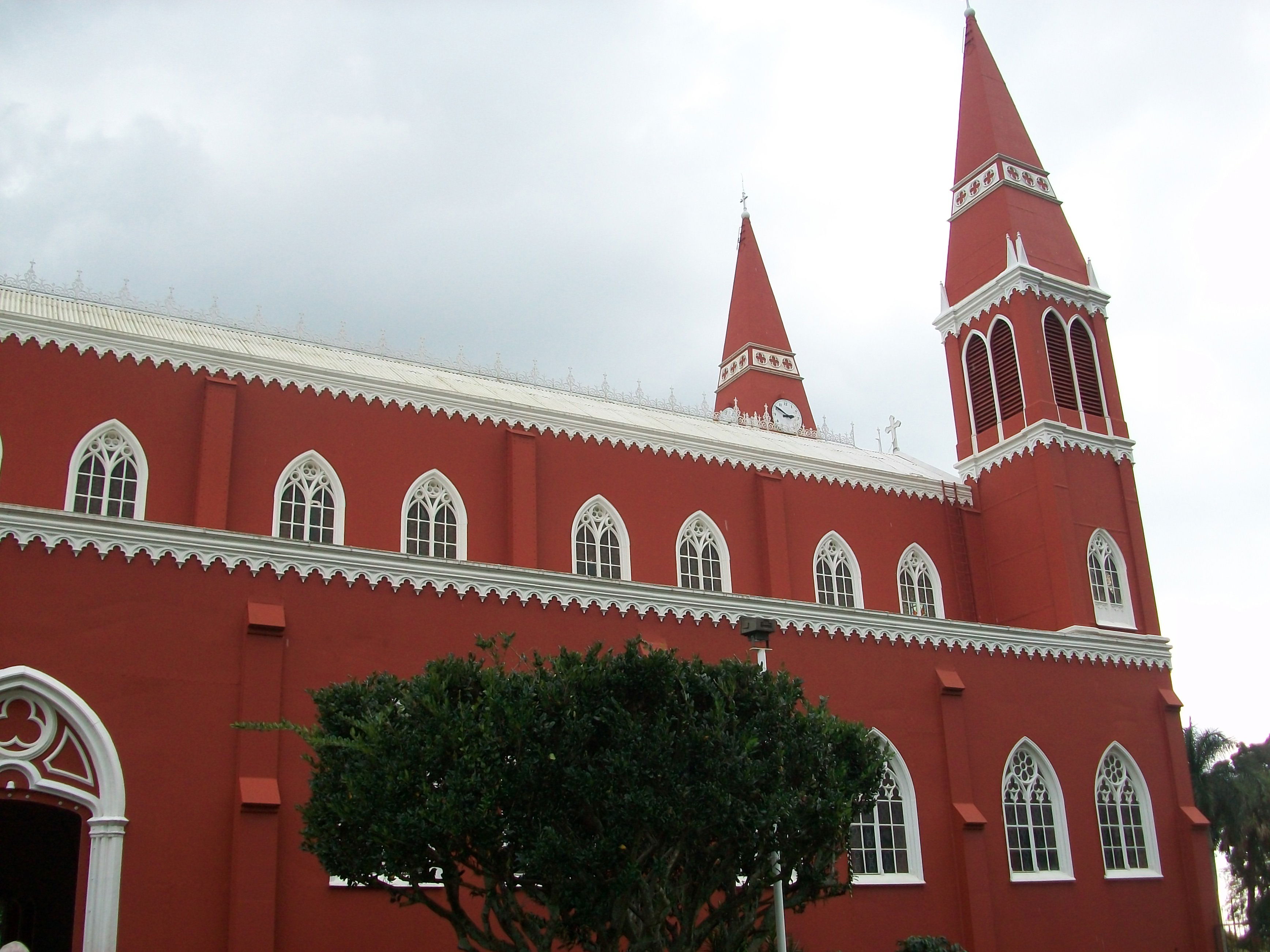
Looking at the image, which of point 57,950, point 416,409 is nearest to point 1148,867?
point 416,409

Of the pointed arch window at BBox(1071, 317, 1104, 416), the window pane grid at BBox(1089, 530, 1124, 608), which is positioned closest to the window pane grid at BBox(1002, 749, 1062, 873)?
the window pane grid at BBox(1089, 530, 1124, 608)

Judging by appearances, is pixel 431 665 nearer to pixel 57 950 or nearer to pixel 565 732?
pixel 565 732

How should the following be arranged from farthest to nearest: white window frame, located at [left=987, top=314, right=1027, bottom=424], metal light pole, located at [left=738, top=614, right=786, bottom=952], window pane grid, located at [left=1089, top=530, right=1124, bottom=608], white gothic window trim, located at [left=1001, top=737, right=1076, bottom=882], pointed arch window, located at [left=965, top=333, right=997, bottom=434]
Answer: pointed arch window, located at [left=965, top=333, right=997, bottom=434] < white window frame, located at [left=987, top=314, right=1027, bottom=424] < window pane grid, located at [left=1089, top=530, right=1124, bottom=608] < white gothic window trim, located at [left=1001, top=737, right=1076, bottom=882] < metal light pole, located at [left=738, top=614, right=786, bottom=952]

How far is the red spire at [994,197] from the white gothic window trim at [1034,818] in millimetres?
13612

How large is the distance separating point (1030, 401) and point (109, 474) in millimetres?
21929

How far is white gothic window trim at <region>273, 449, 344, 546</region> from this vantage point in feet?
75.0

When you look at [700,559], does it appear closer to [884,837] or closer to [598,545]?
[598,545]

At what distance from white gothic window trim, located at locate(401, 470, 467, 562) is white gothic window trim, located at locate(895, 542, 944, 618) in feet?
38.1

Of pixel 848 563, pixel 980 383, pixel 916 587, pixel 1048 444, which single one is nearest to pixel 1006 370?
pixel 980 383

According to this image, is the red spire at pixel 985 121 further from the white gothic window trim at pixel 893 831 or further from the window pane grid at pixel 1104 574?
the white gothic window trim at pixel 893 831

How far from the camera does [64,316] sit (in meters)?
23.0

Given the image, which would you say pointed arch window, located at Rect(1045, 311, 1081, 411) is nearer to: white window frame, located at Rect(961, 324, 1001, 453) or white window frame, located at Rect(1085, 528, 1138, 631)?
white window frame, located at Rect(961, 324, 1001, 453)

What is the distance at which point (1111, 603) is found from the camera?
98.5ft

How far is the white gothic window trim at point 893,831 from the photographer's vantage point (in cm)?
2264
